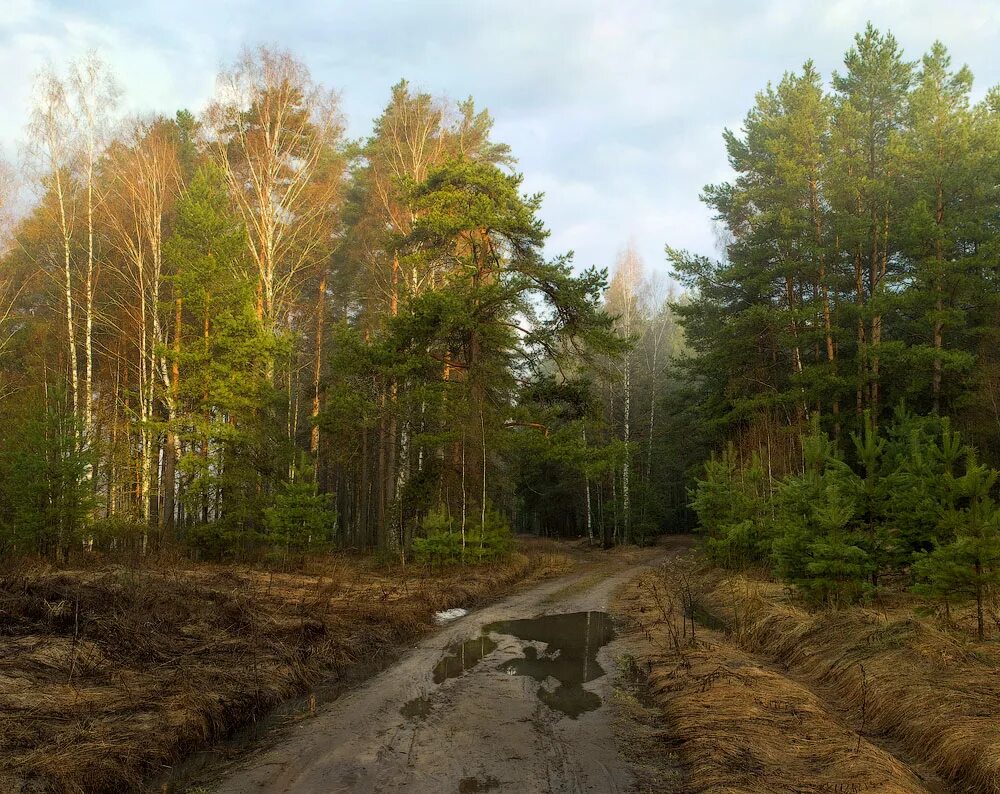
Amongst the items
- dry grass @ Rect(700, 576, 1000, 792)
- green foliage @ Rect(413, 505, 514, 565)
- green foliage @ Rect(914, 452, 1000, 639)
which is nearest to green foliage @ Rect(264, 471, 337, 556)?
green foliage @ Rect(413, 505, 514, 565)

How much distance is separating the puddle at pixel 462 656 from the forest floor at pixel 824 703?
223cm

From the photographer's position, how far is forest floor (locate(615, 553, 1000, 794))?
4.54 m

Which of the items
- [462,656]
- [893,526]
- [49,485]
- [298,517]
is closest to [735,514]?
[893,526]

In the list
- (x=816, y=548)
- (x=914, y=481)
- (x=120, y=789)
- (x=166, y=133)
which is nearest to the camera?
(x=120, y=789)

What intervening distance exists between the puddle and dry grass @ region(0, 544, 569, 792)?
3.43 feet

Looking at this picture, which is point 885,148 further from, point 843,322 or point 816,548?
point 816,548

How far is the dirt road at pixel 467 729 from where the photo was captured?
4.78m

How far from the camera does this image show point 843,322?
2428cm

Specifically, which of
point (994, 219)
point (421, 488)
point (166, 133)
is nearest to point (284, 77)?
point (166, 133)

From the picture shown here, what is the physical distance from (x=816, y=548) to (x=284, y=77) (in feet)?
71.0

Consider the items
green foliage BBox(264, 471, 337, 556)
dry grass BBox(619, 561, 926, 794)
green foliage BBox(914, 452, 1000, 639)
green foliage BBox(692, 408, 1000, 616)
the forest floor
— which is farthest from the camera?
green foliage BBox(264, 471, 337, 556)

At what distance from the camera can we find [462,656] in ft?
29.4

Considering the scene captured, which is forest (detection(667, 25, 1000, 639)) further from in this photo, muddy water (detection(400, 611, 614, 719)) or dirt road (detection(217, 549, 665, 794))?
dirt road (detection(217, 549, 665, 794))

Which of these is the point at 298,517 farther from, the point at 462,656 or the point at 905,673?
the point at 905,673
